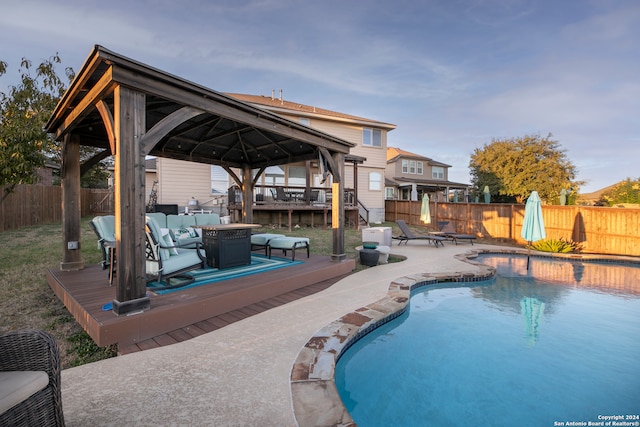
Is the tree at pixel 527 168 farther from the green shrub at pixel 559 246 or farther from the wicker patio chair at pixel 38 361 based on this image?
the wicker patio chair at pixel 38 361

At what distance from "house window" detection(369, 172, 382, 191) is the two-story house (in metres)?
7.11

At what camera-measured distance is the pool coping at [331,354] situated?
7.65 ft

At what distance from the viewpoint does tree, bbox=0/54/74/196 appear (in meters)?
6.39

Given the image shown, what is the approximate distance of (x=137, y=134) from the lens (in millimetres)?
3574

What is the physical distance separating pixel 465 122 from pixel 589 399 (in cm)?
2593

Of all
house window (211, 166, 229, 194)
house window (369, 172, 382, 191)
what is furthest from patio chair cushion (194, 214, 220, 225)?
house window (369, 172, 382, 191)

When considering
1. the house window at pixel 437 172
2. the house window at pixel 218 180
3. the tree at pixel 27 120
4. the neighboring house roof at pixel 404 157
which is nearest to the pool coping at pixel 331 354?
the tree at pixel 27 120

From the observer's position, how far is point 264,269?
20.7 ft

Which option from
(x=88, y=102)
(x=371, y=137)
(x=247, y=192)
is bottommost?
(x=247, y=192)

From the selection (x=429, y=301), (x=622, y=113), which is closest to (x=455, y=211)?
(x=429, y=301)

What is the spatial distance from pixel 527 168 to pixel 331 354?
30.4 meters

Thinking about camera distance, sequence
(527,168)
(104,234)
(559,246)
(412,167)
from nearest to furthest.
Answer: (104,234)
(559,246)
(527,168)
(412,167)

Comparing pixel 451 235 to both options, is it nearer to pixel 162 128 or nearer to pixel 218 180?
pixel 162 128

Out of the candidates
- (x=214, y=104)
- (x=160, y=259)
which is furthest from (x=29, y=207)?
(x=214, y=104)
